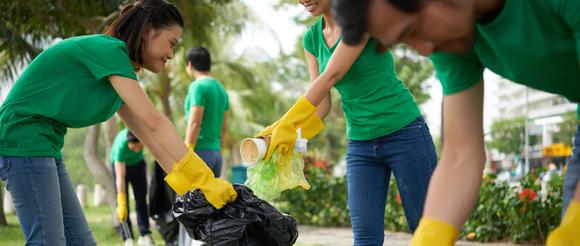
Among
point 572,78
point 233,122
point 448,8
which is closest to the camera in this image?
point 448,8

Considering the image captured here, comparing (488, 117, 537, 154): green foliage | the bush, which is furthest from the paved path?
(488, 117, 537, 154): green foliage

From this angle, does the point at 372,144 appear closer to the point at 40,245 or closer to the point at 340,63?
the point at 340,63

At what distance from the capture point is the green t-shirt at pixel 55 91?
2.93 metres

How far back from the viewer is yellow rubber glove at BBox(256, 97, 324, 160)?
321 cm

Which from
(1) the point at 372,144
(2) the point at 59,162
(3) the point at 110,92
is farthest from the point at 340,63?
(2) the point at 59,162

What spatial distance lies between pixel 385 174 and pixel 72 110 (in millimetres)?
1473

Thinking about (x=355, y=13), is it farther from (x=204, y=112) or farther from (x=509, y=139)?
(x=509, y=139)

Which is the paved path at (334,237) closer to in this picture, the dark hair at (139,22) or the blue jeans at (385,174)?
the blue jeans at (385,174)

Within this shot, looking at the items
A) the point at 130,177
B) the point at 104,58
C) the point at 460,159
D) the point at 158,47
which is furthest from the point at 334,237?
the point at 460,159

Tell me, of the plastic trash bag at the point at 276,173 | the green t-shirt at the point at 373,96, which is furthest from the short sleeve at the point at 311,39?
the plastic trash bag at the point at 276,173

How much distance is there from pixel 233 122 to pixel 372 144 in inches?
981

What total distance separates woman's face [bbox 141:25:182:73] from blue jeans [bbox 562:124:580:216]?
1797 millimetres

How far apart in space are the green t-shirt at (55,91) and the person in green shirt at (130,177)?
4427mm

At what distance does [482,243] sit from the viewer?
735 cm
